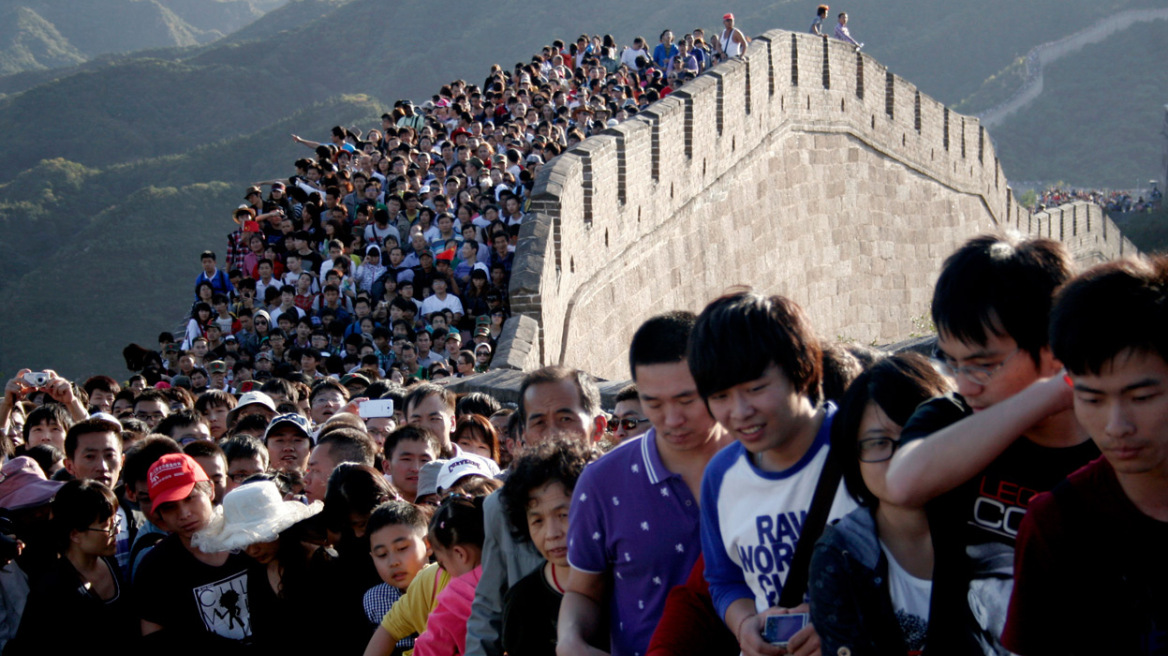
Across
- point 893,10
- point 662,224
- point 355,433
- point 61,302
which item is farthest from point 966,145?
point 893,10

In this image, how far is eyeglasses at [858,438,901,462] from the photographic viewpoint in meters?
2.03

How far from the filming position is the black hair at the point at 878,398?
2064 millimetres

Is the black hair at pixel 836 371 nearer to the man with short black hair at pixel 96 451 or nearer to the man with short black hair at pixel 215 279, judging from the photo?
the man with short black hair at pixel 96 451

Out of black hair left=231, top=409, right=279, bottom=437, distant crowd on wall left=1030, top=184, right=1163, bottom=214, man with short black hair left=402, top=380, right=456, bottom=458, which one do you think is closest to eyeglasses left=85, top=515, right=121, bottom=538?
man with short black hair left=402, top=380, right=456, bottom=458

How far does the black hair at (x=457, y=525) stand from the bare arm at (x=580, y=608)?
695 mm

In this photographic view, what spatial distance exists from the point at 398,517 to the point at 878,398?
1.93 m

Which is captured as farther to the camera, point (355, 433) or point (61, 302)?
point (61, 302)

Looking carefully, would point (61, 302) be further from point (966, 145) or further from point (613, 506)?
point (613, 506)

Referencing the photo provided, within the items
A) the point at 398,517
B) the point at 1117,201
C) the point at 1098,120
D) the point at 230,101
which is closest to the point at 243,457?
the point at 398,517

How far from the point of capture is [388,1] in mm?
67312

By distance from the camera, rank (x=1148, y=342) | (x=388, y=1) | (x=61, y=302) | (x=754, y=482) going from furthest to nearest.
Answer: (x=388, y=1) < (x=61, y=302) < (x=754, y=482) < (x=1148, y=342)

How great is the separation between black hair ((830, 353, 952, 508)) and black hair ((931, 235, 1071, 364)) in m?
0.15

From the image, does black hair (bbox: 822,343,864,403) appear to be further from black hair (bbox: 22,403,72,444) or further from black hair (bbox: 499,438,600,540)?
black hair (bbox: 22,403,72,444)

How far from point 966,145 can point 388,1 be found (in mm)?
51844
